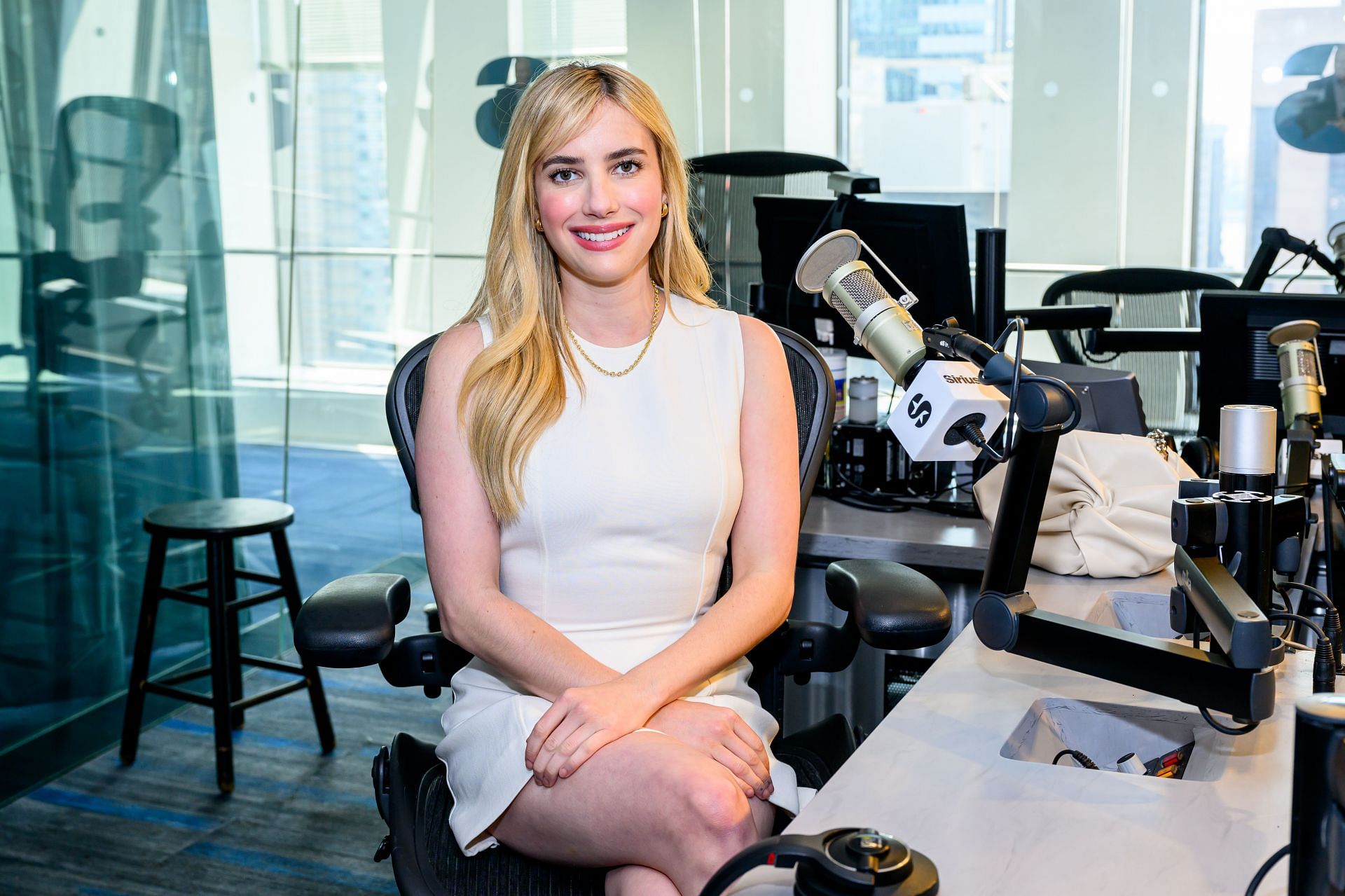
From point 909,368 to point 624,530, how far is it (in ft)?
1.87

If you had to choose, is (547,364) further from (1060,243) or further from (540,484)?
(1060,243)

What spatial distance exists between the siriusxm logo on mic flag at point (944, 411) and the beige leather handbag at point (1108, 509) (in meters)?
0.62

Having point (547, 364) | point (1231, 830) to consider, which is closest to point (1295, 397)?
point (1231, 830)

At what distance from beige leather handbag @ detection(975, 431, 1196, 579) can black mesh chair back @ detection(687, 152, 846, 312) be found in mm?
2721

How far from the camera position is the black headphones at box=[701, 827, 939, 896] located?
0.77 metres

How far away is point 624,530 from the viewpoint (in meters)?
1.58

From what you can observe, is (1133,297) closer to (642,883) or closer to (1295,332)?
(1295,332)

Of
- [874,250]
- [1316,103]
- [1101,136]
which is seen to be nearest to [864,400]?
[874,250]

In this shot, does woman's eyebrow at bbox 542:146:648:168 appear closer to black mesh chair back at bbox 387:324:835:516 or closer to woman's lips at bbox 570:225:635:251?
woman's lips at bbox 570:225:635:251

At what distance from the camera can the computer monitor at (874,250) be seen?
2.27 metres

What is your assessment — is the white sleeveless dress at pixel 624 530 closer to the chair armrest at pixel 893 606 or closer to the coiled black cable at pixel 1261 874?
the chair armrest at pixel 893 606

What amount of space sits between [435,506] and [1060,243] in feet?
14.3

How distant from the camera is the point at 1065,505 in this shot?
1742mm

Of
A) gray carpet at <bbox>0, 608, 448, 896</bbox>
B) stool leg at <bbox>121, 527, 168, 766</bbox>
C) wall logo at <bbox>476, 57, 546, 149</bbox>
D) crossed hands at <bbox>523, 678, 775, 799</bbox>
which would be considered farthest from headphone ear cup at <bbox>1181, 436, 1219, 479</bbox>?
wall logo at <bbox>476, 57, 546, 149</bbox>
